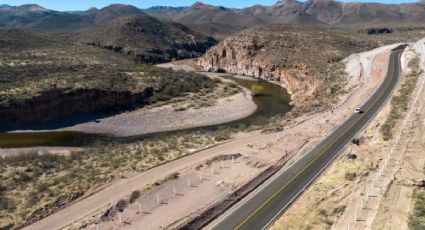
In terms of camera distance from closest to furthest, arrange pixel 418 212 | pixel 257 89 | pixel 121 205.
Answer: pixel 418 212
pixel 121 205
pixel 257 89

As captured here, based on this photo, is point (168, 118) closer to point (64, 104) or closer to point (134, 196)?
point (64, 104)

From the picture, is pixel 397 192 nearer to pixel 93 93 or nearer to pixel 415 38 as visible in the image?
pixel 93 93

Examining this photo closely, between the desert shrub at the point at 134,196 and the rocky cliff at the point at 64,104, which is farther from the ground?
the rocky cliff at the point at 64,104

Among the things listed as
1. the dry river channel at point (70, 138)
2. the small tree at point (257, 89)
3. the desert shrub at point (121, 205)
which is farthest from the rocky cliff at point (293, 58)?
the desert shrub at point (121, 205)

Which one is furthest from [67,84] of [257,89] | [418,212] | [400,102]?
[418,212]

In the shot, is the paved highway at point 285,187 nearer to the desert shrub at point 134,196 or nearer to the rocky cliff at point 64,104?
the desert shrub at point 134,196
